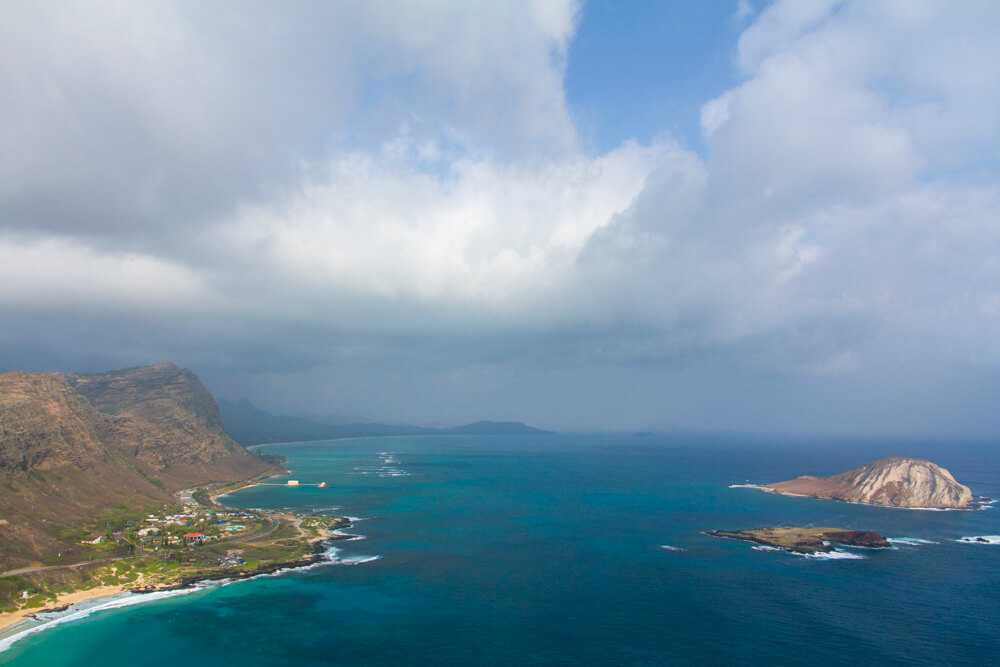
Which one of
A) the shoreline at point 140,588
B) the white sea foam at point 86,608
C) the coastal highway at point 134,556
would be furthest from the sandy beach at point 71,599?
the coastal highway at point 134,556

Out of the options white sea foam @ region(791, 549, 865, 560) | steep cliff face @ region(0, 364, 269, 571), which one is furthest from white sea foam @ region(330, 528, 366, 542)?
white sea foam @ region(791, 549, 865, 560)

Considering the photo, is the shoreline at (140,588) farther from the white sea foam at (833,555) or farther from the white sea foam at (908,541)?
the white sea foam at (908,541)

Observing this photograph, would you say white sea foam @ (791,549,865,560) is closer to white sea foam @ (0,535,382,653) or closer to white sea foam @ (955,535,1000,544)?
white sea foam @ (955,535,1000,544)

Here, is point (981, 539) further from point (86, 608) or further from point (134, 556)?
point (134, 556)

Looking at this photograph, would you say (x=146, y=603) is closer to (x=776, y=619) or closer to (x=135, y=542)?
(x=135, y=542)

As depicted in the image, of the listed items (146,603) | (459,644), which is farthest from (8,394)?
(459,644)

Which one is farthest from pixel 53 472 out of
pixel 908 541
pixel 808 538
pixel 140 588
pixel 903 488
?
pixel 903 488
